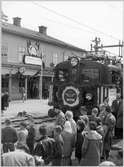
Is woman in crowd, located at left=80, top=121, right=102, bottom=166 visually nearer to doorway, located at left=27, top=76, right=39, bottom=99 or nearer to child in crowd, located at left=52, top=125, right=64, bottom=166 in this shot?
child in crowd, located at left=52, top=125, right=64, bottom=166

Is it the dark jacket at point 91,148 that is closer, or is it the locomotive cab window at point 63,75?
the dark jacket at point 91,148

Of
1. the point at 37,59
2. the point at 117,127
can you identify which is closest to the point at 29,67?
the point at 37,59

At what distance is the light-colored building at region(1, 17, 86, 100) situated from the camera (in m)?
29.3

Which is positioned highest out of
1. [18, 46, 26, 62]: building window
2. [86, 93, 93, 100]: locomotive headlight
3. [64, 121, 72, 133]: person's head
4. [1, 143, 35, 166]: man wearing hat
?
[18, 46, 26, 62]: building window

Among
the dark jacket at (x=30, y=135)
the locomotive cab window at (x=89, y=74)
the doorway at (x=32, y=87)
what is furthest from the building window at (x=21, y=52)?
the dark jacket at (x=30, y=135)

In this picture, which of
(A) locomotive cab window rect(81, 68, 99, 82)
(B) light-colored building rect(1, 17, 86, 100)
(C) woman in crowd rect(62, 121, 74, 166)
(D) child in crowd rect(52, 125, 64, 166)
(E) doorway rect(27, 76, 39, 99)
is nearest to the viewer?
(D) child in crowd rect(52, 125, 64, 166)

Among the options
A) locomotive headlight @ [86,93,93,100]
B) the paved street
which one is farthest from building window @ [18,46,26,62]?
locomotive headlight @ [86,93,93,100]

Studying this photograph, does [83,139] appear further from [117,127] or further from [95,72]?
[95,72]

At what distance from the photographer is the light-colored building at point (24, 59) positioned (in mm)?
29281

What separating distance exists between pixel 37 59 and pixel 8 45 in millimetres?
3351

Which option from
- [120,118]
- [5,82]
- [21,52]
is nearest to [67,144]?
[120,118]

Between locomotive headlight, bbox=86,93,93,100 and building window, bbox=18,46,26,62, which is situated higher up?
building window, bbox=18,46,26,62

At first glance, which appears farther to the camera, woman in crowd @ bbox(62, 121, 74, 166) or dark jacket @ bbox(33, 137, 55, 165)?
woman in crowd @ bbox(62, 121, 74, 166)

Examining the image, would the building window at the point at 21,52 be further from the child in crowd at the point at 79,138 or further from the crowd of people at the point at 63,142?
the child in crowd at the point at 79,138
